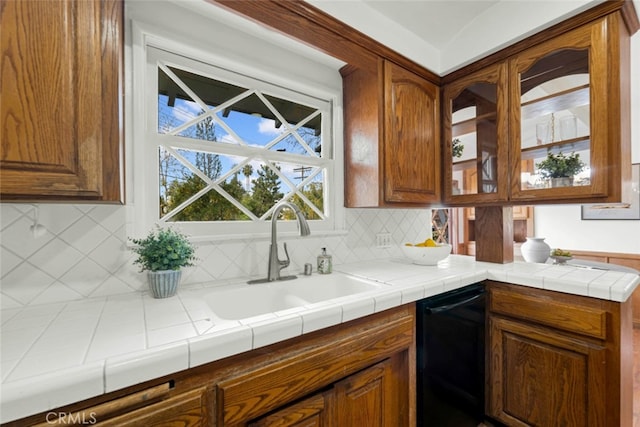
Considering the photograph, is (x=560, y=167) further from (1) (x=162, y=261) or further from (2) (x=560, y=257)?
(1) (x=162, y=261)

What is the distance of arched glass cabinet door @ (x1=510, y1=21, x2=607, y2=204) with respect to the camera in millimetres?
1307

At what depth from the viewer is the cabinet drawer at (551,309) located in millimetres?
1214

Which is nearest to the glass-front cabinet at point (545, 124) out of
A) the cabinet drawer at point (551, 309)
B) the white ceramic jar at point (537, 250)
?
the cabinet drawer at point (551, 309)

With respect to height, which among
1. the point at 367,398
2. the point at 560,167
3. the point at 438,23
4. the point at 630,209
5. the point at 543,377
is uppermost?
the point at 438,23

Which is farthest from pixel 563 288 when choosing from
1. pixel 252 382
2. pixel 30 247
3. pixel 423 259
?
pixel 30 247

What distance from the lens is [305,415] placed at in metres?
0.89

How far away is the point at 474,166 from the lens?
1.80 meters

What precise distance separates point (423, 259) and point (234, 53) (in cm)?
161

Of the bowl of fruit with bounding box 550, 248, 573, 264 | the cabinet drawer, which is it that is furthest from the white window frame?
the bowl of fruit with bounding box 550, 248, 573, 264

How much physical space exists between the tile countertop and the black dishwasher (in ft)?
0.39

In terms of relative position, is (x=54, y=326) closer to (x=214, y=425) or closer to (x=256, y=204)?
(x=214, y=425)

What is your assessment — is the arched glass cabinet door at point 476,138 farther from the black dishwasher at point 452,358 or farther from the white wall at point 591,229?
the white wall at point 591,229

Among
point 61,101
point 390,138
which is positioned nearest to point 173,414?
point 61,101

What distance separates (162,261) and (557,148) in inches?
78.8
